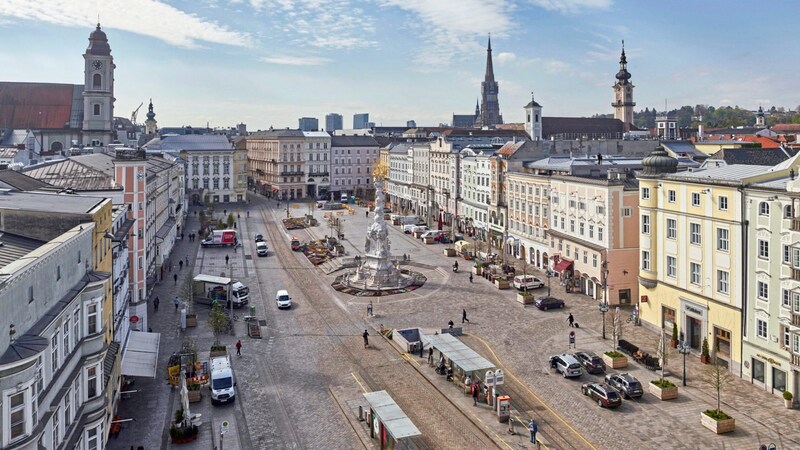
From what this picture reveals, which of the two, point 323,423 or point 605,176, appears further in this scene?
point 605,176

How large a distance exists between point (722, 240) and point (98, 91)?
119 metres

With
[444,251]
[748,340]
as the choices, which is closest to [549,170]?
[444,251]

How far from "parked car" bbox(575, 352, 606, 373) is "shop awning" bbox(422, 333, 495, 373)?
615cm

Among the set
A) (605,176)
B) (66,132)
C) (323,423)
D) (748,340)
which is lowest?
(323,423)

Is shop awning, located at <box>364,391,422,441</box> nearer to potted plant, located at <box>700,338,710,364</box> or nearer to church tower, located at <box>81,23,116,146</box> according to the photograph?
potted plant, located at <box>700,338,710,364</box>

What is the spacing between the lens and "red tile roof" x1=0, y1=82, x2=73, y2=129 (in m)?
130

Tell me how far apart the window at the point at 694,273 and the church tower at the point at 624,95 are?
13044cm

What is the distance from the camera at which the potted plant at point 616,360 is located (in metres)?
41.6

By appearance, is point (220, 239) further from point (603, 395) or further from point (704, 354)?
point (603, 395)

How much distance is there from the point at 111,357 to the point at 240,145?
547 ft

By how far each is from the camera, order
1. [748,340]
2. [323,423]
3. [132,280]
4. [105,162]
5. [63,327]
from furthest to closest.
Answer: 1. [105,162]
2. [132,280]
3. [748,340]
4. [323,423]
5. [63,327]

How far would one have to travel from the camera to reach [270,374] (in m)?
40.9

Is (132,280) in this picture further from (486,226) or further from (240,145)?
(240,145)

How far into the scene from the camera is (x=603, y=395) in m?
35.3
